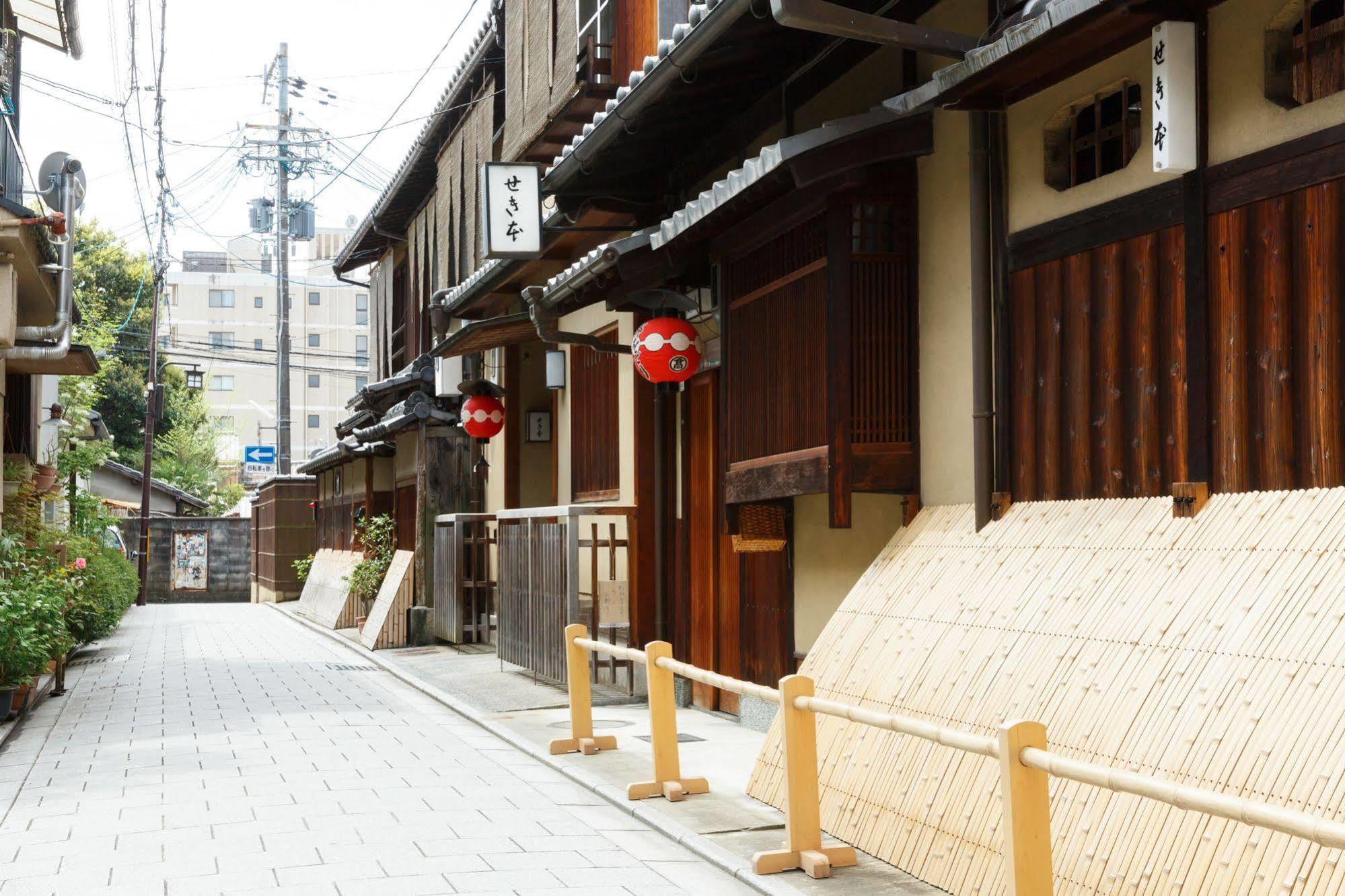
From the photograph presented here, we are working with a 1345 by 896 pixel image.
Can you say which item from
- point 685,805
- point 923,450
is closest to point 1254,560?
point 923,450

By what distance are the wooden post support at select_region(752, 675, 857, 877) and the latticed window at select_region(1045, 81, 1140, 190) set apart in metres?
3.48

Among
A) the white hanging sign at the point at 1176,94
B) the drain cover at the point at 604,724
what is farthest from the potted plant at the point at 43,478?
the white hanging sign at the point at 1176,94

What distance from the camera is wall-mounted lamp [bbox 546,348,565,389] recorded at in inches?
712

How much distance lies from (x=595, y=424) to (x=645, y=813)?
8.97 metres

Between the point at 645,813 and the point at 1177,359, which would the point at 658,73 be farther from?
the point at 645,813

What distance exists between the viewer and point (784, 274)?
32.9ft

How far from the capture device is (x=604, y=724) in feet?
41.7

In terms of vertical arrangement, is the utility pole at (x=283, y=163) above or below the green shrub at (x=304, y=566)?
above

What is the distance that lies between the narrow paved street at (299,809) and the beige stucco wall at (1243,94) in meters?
4.59

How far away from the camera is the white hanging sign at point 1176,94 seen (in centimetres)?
644

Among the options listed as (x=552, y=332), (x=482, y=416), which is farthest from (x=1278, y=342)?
(x=482, y=416)

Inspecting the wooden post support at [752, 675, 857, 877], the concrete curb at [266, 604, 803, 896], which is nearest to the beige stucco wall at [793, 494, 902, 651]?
the concrete curb at [266, 604, 803, 896]

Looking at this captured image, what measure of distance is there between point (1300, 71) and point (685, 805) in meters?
5.62

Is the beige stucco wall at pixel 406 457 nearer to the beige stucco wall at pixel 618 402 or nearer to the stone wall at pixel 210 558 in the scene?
the beige stucco wall at pixel 618 402
